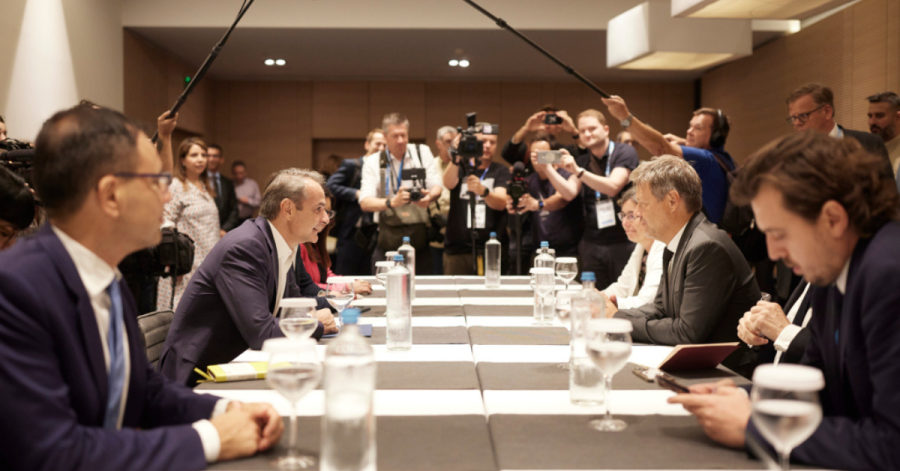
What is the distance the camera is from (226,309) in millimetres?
2094

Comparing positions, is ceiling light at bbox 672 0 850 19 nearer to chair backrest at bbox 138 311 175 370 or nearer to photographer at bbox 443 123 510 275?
photographer at bbox 443 123 510 275

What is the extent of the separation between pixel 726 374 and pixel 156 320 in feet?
5.40

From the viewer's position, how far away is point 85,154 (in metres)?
1.01

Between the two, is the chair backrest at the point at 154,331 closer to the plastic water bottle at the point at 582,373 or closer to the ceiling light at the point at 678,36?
the plastic water bottle at the point at 582,373

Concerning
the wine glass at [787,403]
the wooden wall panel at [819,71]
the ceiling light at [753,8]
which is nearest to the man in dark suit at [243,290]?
the wine glass at [787,403]

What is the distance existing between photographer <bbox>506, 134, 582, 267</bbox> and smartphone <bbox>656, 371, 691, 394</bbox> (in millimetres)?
2672

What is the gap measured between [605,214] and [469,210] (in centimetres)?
83

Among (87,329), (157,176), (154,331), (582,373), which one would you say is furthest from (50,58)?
(582,373)

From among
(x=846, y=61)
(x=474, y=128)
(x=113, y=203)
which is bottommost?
(x=113, y=203)

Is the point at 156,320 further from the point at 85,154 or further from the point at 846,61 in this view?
the point at 846,61

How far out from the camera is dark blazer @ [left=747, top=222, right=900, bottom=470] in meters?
0.93

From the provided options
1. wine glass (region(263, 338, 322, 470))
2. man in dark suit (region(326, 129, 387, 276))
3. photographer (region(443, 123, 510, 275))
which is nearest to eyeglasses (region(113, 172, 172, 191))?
wine glass (region(263, 338, 322, 470))

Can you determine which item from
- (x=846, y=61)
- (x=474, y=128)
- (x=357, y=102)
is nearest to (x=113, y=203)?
(x=474, y=128)

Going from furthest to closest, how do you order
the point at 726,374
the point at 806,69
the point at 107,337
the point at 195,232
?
the point at 806,69 → the point at 195,232 → the point at 726,374 → the point at 107,337
